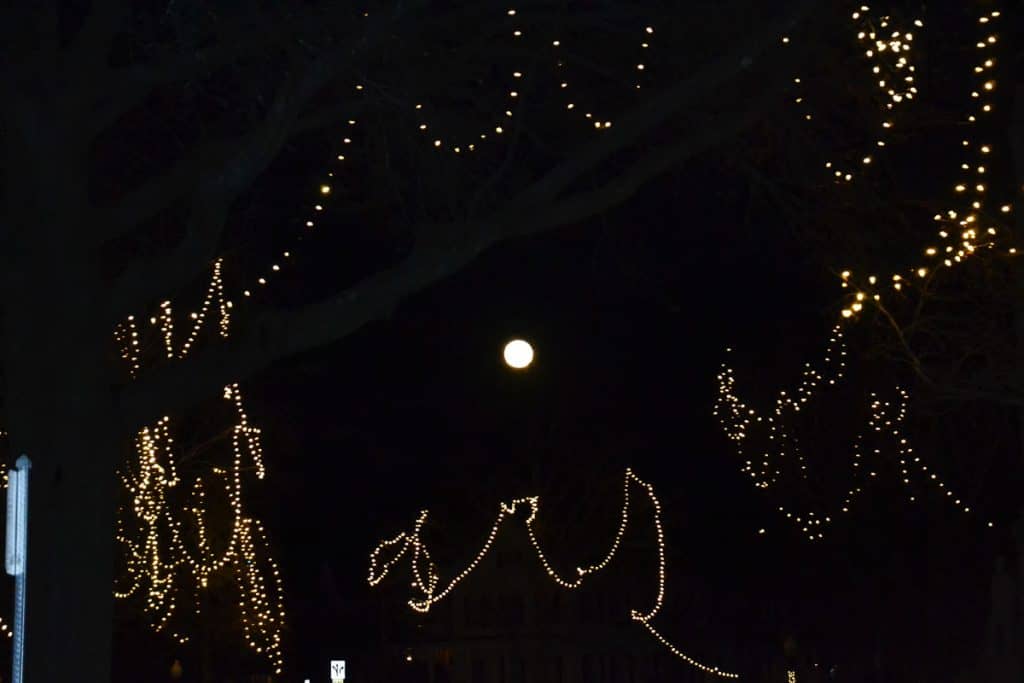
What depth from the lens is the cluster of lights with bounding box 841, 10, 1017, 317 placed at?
13.6 metres

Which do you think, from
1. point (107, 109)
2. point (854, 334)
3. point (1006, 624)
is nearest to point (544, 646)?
point (854, 334)

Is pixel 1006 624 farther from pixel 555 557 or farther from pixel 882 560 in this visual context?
pixel 555 557

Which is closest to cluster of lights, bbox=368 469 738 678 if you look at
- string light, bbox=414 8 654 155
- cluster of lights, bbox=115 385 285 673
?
cluster of lights, bbox=115 385 285 673

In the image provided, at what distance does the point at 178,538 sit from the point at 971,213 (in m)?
9.99

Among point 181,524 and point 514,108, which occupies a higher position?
point 514,108

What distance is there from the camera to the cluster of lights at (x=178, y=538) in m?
17.2

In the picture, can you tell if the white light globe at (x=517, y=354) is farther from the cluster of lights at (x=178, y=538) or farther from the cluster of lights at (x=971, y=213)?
the cluster of lights at (x=178, y=538)

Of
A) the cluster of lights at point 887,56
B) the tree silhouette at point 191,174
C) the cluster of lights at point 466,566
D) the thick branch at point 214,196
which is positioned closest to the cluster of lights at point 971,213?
the cluster of lights at point 887,56

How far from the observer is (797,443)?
81.6ft

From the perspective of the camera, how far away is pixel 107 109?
10.6 m

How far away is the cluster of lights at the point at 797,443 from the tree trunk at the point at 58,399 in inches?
525

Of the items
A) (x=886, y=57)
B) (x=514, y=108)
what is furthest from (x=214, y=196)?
(x=886, y=57)

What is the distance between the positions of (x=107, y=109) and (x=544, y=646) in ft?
85.9

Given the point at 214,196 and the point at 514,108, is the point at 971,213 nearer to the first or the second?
the point at 514,108
